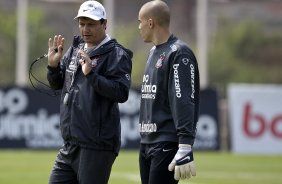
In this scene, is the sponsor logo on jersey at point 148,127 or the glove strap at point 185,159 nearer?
the glove strap at point 185,159

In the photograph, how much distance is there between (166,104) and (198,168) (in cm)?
1200

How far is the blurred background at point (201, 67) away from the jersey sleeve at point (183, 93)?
8.62 metres

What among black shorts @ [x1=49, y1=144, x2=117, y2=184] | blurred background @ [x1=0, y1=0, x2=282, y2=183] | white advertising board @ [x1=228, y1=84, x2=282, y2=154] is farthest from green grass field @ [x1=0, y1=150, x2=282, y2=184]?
black shorts @ [x1=49, y1=144, x2=117, y2=184]

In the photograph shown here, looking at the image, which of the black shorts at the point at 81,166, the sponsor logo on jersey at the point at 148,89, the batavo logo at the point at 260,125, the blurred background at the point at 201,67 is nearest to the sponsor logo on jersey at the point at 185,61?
the sponsor logo on jersey at the point at 148,89

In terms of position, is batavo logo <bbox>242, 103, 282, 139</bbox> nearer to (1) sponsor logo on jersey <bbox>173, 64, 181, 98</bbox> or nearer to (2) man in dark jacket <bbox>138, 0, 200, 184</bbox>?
(2) man in dark jacket <bbox>138, 0, 200, 184</bbox>

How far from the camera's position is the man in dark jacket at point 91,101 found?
28.5 feet

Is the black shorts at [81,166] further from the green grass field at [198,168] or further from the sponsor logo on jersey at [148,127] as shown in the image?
the green grass field at [198,168]

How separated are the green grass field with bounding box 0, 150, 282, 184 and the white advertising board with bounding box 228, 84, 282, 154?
1.02 metres

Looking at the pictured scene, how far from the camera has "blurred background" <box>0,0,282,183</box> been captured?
25.5 metres

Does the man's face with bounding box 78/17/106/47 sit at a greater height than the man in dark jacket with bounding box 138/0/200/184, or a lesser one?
greater

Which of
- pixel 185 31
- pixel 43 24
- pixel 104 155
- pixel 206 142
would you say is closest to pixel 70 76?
pixel 104 155

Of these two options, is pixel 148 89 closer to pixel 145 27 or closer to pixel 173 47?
pixel 173 47

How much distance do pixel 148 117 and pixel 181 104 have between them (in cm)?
42

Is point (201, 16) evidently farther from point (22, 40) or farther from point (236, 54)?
point (236, 54)
